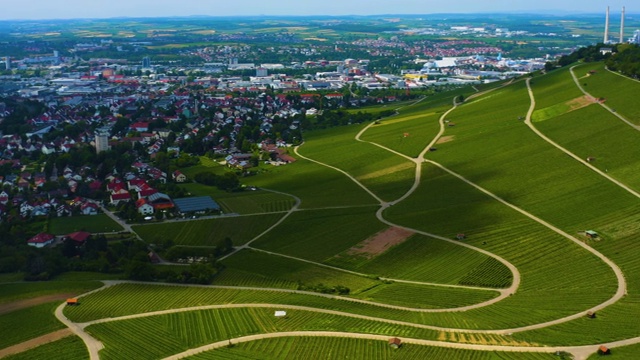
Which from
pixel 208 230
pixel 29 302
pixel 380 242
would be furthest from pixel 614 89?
pixel 29 302

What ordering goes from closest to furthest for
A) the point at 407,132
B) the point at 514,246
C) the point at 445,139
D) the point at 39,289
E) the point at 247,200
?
the point at 39,289 → the point at 514,246 → the point at 247,200 → the point at 445,139 → the point at 407,132

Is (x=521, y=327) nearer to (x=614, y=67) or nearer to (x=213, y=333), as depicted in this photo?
(x=213, y=333)

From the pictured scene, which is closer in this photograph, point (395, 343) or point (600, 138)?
point (395, 343)

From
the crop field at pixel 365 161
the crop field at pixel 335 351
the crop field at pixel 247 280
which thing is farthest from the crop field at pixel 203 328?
the crop field at pixel 365 161

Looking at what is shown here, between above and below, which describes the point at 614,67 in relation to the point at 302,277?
above

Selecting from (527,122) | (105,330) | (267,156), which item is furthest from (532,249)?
(267,156)

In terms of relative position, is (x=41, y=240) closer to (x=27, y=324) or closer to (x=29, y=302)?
(x=29, y=302)
